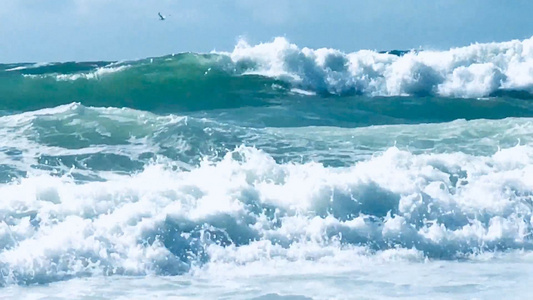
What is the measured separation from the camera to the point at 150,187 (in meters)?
6.91

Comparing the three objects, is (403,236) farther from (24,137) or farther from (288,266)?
(24,137)

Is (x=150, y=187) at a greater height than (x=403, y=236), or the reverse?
(x=150, y=187)

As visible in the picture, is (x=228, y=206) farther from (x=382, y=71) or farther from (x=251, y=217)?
(x=382, y=71)

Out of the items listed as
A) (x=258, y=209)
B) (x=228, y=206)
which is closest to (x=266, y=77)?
(x=258, y=209)

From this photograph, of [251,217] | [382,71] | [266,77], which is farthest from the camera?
[382,71]

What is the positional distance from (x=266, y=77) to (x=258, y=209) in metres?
10.7

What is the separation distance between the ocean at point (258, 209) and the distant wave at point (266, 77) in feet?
7.50

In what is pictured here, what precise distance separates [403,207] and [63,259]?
2.90 metres

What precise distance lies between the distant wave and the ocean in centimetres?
228

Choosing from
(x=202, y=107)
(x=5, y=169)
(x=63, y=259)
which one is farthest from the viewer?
(x=202, y=107)

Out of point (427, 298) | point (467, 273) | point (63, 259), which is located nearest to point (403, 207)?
point (467, 273)

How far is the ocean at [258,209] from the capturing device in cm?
531

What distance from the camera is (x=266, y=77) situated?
17.1 meters

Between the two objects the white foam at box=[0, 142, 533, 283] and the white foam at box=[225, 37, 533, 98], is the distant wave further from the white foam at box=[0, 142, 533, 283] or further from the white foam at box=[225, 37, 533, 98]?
the white foam at box=[0, 142, 533, 283]
